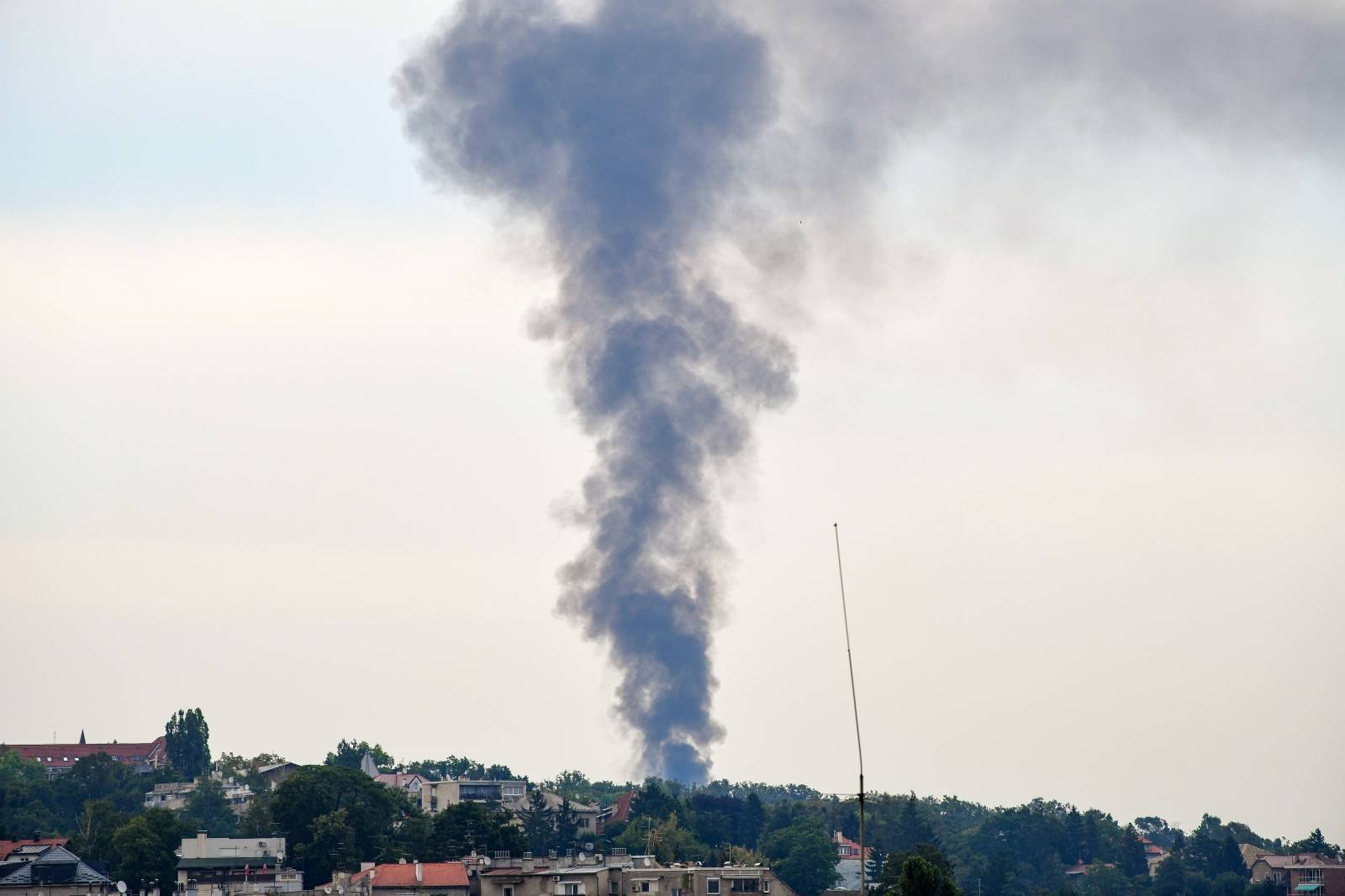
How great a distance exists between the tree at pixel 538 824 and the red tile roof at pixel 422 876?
41.0 meters

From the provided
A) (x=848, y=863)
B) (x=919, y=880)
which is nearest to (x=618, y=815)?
(x=848, y=863)

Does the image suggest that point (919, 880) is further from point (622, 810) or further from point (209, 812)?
point (209, 812)

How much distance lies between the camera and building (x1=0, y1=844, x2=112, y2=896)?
12850 cm

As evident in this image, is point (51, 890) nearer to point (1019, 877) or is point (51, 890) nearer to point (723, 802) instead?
point (723, 802)

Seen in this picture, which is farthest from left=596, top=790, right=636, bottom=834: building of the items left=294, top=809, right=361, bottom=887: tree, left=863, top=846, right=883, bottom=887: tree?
left=294, top=809, right=361, bottom=887: tree

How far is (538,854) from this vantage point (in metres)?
157

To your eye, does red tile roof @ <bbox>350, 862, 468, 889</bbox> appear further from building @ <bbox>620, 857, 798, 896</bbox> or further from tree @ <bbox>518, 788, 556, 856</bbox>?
tree @ <bbox>518, 788, 556, 856</bbox>

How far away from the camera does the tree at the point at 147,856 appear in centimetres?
13338

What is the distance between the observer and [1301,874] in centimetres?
18638

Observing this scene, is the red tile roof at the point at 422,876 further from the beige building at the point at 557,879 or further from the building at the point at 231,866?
the building at the point at 231,866

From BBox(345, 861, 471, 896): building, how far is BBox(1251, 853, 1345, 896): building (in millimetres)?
92082

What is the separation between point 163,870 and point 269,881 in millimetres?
10567

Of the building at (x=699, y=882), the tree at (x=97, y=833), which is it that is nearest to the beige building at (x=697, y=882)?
the building at (x=699, y=882)

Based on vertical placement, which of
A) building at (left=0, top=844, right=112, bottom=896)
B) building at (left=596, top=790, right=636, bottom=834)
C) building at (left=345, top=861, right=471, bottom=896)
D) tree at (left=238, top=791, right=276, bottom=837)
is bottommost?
building at (left=345, top=861, right=471, bottom=896)
